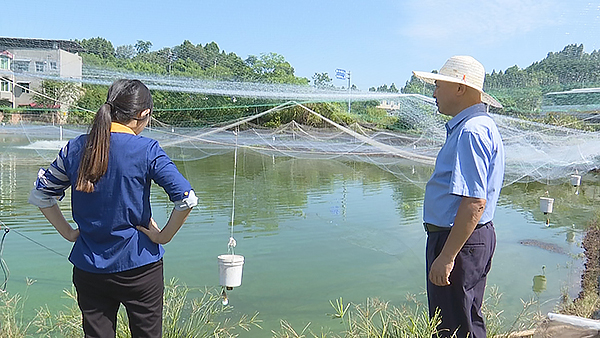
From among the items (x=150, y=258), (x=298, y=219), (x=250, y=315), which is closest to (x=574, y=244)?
(x=298, y=219)

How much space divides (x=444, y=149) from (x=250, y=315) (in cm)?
245

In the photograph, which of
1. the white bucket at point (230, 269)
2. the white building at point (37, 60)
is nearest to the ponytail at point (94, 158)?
the white bucket at point (230, 269)

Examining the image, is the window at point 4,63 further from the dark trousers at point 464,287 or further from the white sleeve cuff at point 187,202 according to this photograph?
the dark trousers at point 464,287

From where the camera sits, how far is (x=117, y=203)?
148 cm

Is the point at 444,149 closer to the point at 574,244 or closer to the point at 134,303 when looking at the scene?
the point at 134,303

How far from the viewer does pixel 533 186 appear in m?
13.0

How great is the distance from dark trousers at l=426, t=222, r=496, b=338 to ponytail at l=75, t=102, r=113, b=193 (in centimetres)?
120

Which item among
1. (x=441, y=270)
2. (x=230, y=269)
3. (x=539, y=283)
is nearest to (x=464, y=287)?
(x=441, y=270)

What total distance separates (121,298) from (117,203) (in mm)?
324

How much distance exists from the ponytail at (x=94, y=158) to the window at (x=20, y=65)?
17.6 feet

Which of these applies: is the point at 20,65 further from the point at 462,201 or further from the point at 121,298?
the point at 462,201

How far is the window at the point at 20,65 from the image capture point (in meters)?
6.01

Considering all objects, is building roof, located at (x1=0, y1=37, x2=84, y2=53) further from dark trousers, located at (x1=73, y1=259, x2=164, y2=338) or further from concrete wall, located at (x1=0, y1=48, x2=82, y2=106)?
dark trousers, located at (x1=73, y1=259, x2=164, y2=338)

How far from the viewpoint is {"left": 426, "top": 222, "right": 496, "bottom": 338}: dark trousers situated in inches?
69.2
